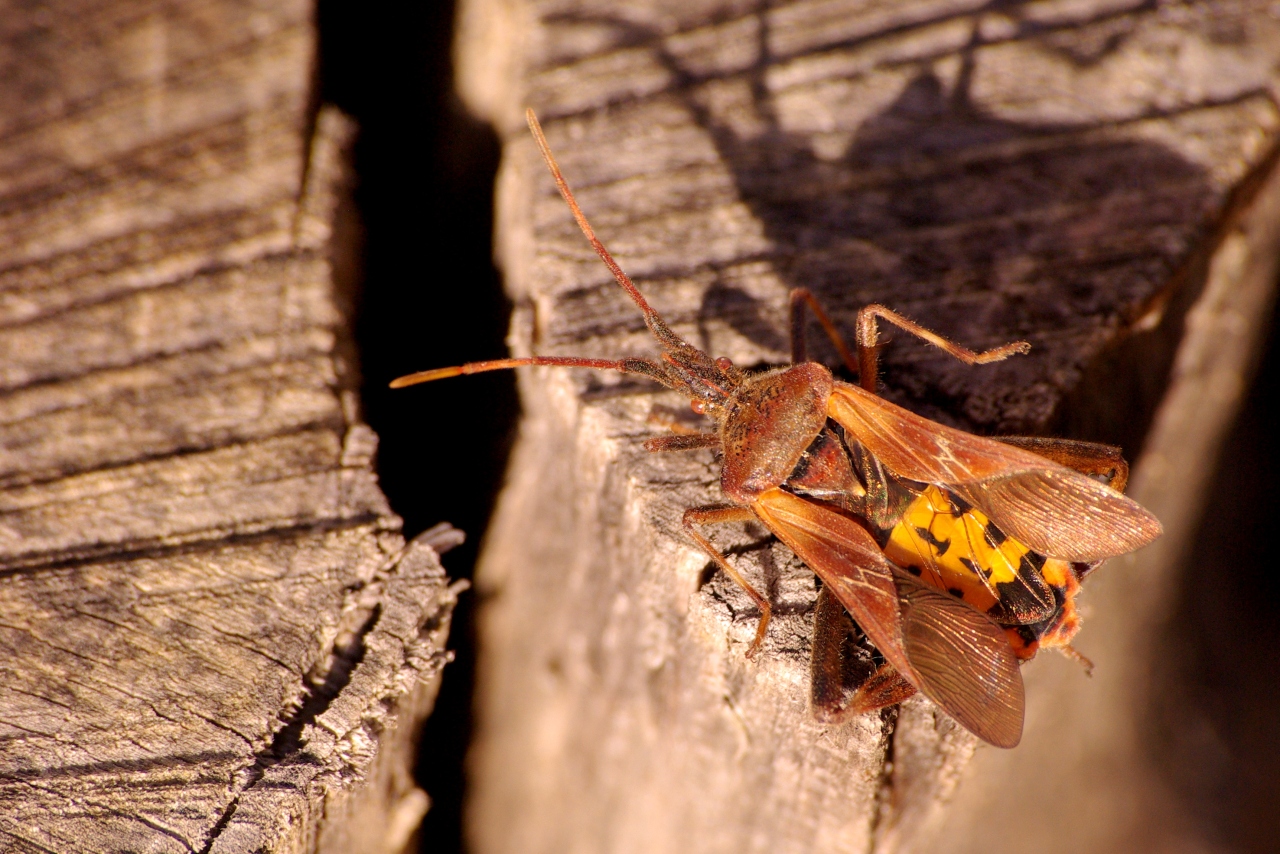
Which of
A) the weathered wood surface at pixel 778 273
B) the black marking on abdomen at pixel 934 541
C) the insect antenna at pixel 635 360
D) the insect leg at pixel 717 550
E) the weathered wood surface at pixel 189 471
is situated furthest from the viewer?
the black marking on abdomen at pixel 934 541

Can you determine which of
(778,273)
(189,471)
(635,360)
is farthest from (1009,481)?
(189,471)

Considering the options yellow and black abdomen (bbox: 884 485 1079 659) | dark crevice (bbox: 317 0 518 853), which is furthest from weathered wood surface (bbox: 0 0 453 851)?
yellow and black abdomen (bbox: 884 485 1079 659)

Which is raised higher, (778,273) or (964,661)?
(778,273)

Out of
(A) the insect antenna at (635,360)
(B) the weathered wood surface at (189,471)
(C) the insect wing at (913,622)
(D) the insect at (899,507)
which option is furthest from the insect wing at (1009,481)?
(B) the weathered wood surface at (189,471)

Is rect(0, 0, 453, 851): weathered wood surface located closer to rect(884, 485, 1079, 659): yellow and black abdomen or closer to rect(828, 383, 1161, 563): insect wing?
rect(828, 383, 1161, 563): insect wing

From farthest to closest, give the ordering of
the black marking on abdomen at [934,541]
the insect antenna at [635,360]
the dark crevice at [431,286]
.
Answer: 1. the dark crevice at [431,286]
2. the black marking on abdomen at [934,541]
3. the insect antenna at [635,360]

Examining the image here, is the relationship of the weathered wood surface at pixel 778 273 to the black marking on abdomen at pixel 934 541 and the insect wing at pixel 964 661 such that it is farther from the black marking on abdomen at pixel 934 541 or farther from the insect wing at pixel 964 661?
the black marking on abdomen at pixel 934 541

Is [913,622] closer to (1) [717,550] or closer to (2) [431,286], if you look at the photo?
(1) [717,550]
